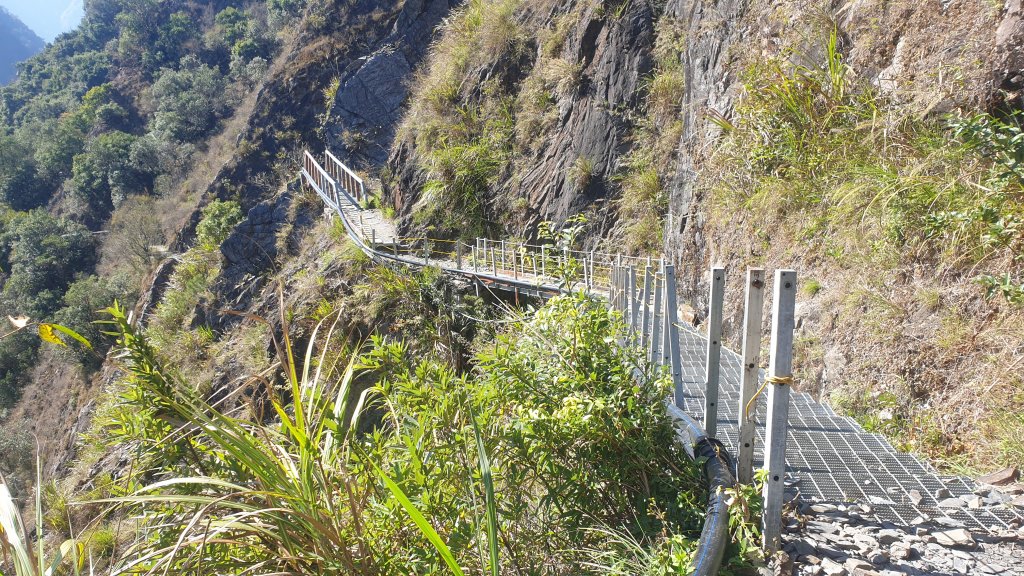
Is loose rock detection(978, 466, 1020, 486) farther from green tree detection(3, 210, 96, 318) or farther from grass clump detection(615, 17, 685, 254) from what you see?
green tree detection(3, 210, 96, 318)

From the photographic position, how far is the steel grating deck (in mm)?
2418

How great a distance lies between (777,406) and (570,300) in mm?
1039

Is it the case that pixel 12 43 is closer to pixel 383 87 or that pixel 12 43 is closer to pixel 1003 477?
pixel 383 87

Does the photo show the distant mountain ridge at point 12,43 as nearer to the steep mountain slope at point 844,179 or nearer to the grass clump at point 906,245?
the steep mountain slope at point 844,179

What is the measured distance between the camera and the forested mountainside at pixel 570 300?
1.87 meters

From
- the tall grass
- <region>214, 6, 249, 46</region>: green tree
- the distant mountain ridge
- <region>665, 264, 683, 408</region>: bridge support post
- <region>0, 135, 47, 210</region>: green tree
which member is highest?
the distant mountain ridge

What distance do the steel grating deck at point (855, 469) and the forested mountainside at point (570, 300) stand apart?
0.86 feet

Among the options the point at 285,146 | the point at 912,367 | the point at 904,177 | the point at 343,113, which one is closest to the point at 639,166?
the point at 904,177

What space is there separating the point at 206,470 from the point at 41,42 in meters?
167

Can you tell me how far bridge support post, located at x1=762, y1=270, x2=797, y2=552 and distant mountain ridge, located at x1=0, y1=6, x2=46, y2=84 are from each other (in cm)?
14156

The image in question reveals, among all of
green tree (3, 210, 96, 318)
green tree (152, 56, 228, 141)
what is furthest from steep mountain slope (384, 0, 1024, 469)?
green tree (152, 56, 228, 141)

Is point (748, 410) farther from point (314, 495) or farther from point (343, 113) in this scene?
point (343, 113)

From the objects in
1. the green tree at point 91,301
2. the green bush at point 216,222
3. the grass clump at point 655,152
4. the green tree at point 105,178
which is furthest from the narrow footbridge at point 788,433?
the green tree at point 105,178

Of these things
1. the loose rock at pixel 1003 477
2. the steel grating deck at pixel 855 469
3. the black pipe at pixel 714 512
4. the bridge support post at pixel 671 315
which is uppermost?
the bridge support post at pixel 671 315
